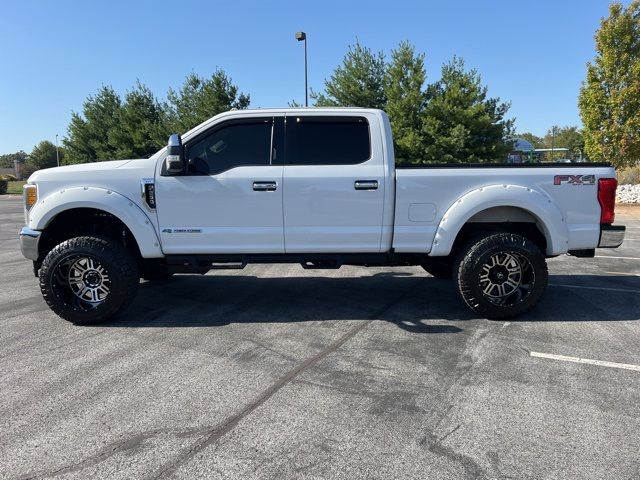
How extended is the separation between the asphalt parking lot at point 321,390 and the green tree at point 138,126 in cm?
2761

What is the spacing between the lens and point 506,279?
4.96 m

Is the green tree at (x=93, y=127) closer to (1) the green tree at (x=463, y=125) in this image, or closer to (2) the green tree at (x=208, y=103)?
(2) the green tree at (x=208, y=103)

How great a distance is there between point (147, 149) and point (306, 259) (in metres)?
30.4

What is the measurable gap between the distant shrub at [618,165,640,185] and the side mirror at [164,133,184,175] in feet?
81.6

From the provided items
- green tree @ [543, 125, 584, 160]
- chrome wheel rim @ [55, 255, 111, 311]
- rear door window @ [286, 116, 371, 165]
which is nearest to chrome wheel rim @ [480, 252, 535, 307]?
rear door window @ [286, 116, 371, 165]

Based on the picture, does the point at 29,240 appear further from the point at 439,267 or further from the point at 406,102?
the point at 406,102

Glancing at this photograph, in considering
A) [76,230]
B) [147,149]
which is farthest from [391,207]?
[147,149]

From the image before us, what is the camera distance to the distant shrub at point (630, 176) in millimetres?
23469

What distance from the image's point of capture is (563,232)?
491 cm

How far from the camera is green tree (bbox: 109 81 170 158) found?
103 feet

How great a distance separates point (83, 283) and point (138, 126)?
30.7 metres

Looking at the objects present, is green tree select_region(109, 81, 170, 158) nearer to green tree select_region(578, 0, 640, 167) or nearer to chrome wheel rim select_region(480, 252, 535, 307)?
green tree select_region(578, 0, 640, 167)

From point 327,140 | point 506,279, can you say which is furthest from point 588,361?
point 327,140

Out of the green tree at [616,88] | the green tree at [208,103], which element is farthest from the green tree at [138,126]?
the green tree at [616,88]
